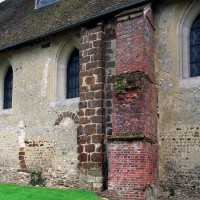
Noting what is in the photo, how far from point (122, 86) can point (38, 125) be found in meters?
4.76

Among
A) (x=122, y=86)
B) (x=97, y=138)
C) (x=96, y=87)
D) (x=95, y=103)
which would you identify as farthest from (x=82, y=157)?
(x=122, y=86)

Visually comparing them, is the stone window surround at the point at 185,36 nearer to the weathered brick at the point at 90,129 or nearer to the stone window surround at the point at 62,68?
the weathered brick at the point at 90,129

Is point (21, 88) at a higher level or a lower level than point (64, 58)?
lower

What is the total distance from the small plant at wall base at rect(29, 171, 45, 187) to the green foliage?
194 inches

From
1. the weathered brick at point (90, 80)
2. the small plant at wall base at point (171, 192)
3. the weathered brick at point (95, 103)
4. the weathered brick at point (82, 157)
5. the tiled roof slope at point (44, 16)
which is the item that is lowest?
the small plant at wall base at point (171, 192)

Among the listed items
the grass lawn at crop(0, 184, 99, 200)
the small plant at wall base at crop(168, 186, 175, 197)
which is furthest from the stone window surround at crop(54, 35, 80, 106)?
the small plant at wall base at crop(168, 186, 175, 197)

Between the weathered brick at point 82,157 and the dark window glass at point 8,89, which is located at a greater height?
the dark window glass at point 8,89

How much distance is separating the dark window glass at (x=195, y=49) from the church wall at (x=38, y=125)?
13.6ft

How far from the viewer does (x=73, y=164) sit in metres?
12.7

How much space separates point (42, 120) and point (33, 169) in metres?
1.79

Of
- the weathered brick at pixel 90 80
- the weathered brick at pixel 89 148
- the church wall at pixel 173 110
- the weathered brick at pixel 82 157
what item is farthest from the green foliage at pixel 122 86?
the weathered brick at pixel 82 157

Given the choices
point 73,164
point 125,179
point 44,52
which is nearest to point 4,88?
point 44,52

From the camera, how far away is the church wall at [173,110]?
10.3 meters

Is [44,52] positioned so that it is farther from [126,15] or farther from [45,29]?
[126,15]
